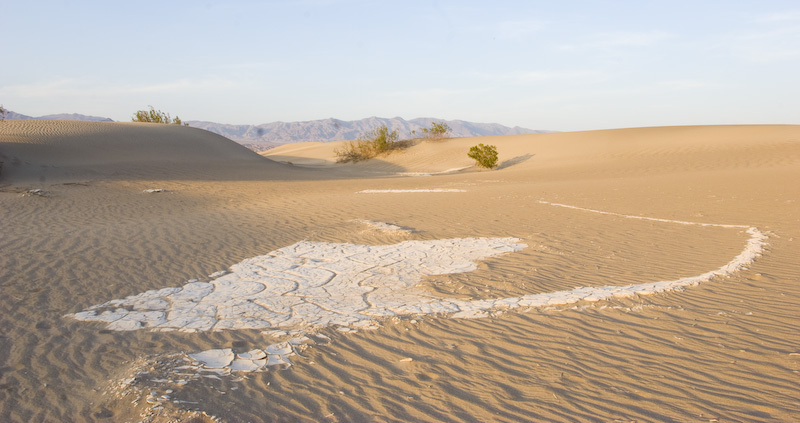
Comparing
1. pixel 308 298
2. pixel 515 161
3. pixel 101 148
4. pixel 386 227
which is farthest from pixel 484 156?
pixel 308 298

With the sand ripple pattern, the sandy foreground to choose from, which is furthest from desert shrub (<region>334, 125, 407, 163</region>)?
the sand ripple pattern

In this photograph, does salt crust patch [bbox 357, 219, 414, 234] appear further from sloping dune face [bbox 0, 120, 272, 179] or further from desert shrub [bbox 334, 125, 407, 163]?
desert shrub [bbox 334, 125, 407, 163]

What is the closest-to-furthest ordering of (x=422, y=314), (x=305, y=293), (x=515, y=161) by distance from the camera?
(x=422, y=314), (x=305, y=293), (x=515, y=161)

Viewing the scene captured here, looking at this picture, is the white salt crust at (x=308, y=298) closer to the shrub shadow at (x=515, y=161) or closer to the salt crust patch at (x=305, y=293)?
the salt crust patch at (x=305, y=293)

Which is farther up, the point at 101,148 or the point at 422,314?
the point at 101,148

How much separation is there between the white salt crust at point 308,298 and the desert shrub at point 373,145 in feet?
121

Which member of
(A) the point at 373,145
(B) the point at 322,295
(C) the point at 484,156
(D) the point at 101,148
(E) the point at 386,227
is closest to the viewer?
(B) the point at 322,295

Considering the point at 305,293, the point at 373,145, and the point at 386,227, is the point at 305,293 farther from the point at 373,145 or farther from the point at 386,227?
the point at 373,145

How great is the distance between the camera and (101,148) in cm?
2836

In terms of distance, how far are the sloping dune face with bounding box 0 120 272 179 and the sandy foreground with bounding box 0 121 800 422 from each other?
8.52m

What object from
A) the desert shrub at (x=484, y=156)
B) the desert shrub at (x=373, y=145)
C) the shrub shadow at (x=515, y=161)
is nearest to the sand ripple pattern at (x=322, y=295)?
the desert shrub at (x=484, y=156)

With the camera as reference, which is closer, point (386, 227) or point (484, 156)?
point (386, 227)

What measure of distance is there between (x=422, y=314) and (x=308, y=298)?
1471 millimetres

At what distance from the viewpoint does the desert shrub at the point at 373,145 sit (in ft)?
148
